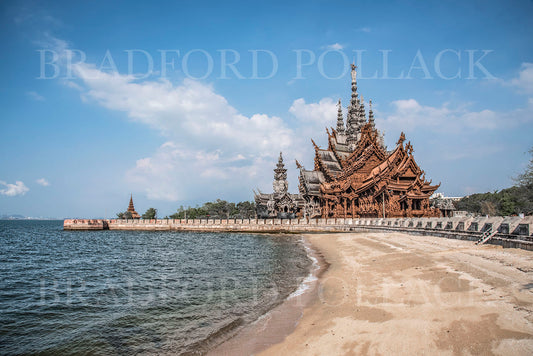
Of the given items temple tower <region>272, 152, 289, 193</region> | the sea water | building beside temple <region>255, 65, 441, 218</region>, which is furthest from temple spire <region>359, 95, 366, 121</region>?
the sea water

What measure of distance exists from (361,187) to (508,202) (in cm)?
4746

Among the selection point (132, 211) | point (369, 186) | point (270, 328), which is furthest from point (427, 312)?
point (132, 211)

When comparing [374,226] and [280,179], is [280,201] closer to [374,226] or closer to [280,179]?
[280,179]

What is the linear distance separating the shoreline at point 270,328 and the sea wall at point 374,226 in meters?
10.6

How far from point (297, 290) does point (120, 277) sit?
1072cm

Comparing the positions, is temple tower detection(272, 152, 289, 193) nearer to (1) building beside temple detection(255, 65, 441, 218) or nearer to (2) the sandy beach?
(1) building beside temple detection(255, 65, 441, 218)

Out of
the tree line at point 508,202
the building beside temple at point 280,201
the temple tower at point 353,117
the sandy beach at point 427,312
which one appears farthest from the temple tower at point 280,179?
the sandy beach at point 427,312

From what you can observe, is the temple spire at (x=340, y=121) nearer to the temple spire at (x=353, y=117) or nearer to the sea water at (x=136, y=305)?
the temple spire at (x=353, y=117)

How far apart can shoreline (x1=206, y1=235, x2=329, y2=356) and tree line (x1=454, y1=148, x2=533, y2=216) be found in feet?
143

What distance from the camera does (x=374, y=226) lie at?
1561 inches

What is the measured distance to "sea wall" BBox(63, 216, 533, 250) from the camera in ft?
51.4

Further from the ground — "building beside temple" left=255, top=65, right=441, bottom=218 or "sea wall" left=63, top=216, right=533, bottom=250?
"building beside temple" left=255, top=65, right=441, bottom=218

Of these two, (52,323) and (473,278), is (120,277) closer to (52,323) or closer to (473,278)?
(52,323)

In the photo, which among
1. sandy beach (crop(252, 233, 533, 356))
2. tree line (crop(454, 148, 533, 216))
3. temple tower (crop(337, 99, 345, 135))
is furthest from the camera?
temple tower (crop(337, 99, 345, 135))
